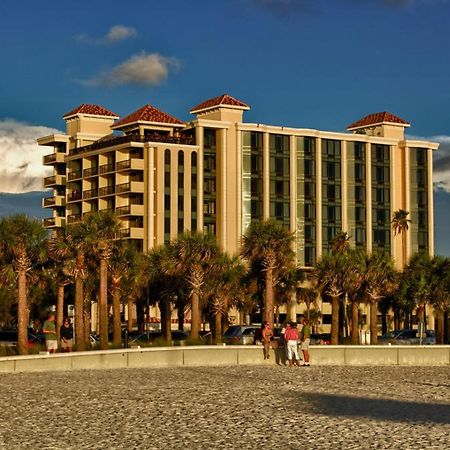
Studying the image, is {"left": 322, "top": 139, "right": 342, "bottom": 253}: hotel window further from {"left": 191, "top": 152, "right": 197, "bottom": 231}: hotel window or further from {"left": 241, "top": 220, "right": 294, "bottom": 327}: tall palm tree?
{"left": 241, "top": 220, "right": 294, "bottom": 327}: tall palm tree

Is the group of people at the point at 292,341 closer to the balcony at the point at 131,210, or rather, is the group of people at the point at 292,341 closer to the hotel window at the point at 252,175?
the balcony at the point at 131,210

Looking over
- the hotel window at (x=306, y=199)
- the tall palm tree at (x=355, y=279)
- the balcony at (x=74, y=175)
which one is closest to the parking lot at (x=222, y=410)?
the tall palm tree at (x=355, y=279)

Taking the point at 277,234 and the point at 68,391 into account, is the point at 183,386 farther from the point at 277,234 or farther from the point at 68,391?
the point at 277,234

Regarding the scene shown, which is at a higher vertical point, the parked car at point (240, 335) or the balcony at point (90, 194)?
the balcony at point (90, 194)

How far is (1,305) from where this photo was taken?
85062 mm

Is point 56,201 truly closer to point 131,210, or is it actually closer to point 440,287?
point 131,210

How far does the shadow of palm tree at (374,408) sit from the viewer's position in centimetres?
2491

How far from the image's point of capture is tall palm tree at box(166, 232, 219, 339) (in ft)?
238

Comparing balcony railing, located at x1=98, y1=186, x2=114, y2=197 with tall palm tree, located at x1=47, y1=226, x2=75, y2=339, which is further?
balcony railing, located at x1=98, y1=186, x2=114, y2=197

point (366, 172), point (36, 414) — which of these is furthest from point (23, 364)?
point (366, 172)

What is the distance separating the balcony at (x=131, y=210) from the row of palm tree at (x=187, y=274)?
26337 mm

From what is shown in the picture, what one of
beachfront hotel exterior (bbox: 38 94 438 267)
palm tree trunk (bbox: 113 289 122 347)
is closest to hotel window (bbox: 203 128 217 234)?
beachfront hotel exterior (bbox: 38 94 438 267)

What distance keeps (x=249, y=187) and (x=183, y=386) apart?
3521 inches

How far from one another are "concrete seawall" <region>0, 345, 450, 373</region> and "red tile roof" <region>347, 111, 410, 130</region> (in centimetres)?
8593
